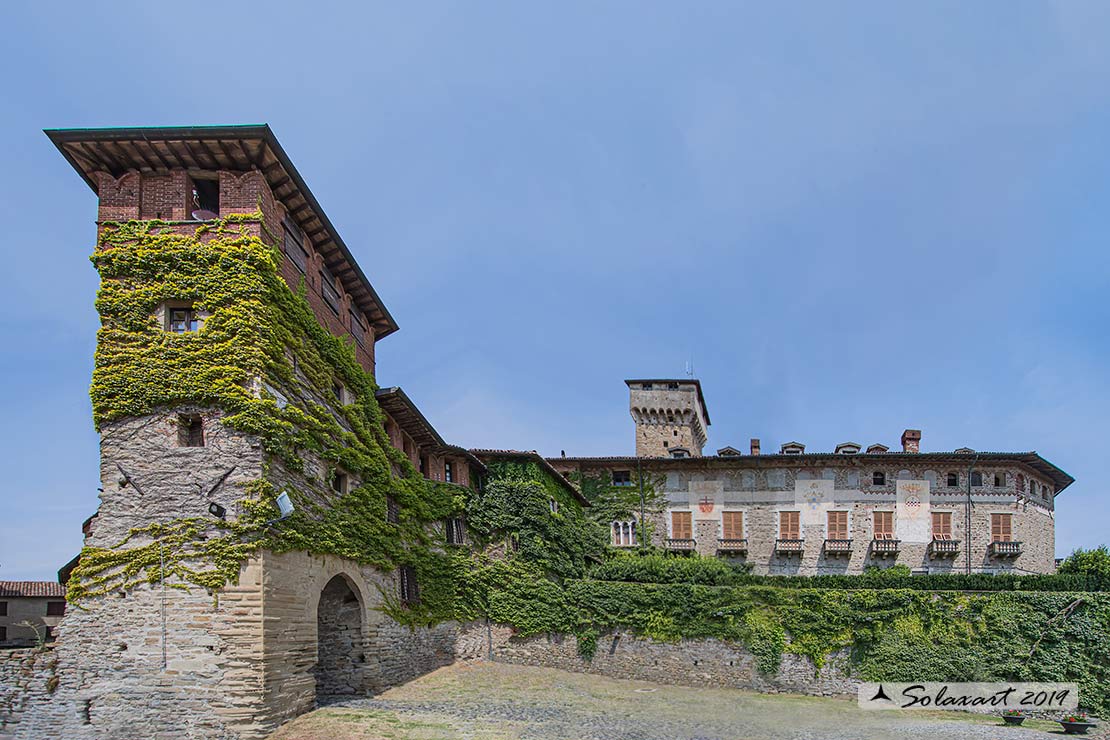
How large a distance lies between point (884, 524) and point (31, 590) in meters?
46.3

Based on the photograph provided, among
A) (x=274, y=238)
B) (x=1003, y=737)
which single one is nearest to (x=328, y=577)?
(x=274, y=238)

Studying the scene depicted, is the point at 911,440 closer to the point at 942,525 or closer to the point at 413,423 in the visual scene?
the point at 942,525

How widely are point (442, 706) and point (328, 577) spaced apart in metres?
4.90

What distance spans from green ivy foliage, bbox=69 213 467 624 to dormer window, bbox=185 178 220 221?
0.80 m

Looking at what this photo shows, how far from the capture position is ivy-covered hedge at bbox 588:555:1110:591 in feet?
107

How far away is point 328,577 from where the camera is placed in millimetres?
20328

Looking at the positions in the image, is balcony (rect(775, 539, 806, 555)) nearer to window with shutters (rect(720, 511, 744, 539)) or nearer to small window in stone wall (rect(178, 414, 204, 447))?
window with shutters (rect(720, 511, 744, 539))

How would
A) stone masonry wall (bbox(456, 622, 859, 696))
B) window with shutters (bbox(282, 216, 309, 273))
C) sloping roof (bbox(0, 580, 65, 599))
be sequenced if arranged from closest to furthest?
window with shutters (bbox(282, 216, 309, 273)), stone masonry wall (bbox(456, 622, 859, 696)), sloping roof (bbox(0, 580, 65, 599))

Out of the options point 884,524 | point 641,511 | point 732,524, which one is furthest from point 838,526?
point 641,511

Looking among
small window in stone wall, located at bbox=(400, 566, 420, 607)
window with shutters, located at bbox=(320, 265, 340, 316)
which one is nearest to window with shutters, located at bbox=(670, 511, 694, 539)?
small window in stone wall, located at bbox=(400, 566, 420, 607)

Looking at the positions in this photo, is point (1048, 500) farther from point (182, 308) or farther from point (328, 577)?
point (182, 308)

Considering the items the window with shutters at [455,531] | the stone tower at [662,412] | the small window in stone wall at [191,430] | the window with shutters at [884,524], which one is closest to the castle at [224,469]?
the small window in stone wall at [191,430]

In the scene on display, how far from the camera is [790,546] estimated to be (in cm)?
4278

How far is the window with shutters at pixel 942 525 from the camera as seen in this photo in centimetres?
4250
